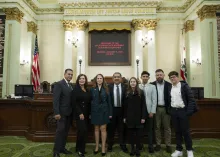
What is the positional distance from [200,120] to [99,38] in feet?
23.7

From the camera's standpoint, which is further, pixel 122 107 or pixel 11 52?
pixel 11 52

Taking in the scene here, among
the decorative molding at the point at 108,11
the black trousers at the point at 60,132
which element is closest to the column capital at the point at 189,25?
the decorative molding at the point at 108,11

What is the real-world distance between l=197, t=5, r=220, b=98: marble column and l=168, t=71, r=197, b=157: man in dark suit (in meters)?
5.13

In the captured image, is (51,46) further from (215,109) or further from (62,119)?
(215,109)

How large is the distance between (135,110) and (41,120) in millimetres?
2482

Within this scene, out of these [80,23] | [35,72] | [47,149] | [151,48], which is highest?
[80,23]

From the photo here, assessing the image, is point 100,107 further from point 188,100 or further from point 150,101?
point 188,100

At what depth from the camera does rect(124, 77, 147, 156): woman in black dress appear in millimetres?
3564

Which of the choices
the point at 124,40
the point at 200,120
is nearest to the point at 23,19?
the point at 124,40

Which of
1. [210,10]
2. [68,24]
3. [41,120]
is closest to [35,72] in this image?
[68,24]

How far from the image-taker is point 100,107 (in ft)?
11.7

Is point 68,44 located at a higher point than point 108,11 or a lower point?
lower

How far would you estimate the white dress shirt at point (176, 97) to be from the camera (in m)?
3.52

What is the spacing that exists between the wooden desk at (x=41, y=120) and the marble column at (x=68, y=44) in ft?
17.0
